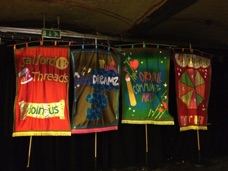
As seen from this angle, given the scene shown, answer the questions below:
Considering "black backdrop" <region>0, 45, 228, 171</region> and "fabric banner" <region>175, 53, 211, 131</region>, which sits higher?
"fabric banner" <region>175, 53, 211, 131</region>

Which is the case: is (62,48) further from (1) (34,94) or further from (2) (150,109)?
(2) (150,109)

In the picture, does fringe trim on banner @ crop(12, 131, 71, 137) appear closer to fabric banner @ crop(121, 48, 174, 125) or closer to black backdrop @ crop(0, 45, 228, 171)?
black backdrop @ crop(0, 45, 228, 171)

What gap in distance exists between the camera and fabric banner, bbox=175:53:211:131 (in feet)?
12.3

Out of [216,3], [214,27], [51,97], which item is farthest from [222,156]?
[51,97]

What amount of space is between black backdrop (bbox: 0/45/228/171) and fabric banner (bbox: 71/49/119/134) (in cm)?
35

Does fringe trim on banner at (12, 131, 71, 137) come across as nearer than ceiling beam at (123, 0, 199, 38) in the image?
No

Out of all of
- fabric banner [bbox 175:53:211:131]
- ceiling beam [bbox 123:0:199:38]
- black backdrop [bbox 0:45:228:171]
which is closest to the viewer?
ceiling beam [bbox 123:0:199:38]

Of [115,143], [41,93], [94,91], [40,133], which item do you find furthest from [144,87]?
[40,133]

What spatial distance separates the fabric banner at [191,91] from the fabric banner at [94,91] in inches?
42.6

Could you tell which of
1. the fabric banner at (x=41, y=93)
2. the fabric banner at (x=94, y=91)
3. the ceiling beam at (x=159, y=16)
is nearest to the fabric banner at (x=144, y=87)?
the fabric banner at (x=94, y=91)

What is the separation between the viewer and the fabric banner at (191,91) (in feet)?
12.3

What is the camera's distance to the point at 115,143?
→ 3.61m

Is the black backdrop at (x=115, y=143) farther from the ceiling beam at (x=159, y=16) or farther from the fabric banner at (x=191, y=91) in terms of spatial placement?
the ceiling beam at (x=159, y=16)

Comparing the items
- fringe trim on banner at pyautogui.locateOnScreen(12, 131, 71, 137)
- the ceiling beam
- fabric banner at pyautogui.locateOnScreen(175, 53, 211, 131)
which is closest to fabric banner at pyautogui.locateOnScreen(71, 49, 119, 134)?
fringe trim on banner at pyautogui.locateOnScreen(12, 131, 71, 137)
